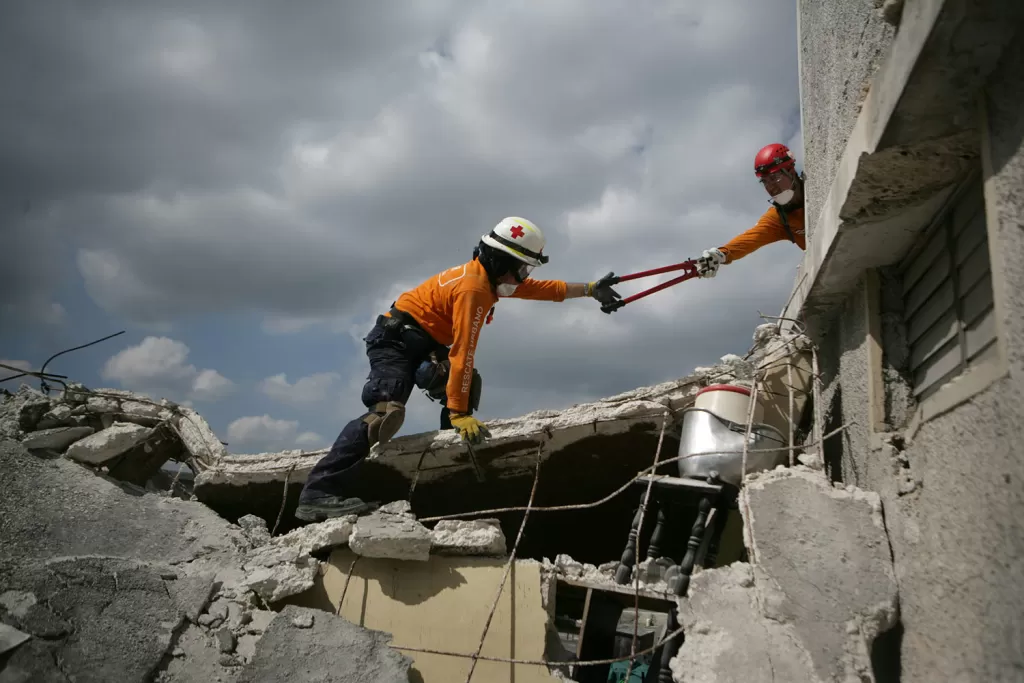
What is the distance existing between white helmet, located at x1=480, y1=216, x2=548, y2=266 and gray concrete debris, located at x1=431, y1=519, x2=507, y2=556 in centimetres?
200

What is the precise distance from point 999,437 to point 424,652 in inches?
108

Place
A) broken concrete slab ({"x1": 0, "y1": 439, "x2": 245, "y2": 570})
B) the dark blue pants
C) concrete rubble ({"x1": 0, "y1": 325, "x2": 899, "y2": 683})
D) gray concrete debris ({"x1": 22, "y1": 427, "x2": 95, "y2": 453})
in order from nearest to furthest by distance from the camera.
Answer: concrete rubble ({"x1": 0, "y1": 325, "x2": 899, "y2": 683}) → broken concrete slab ({"x1": 0, "y1": 439, "x2": 245, "y2": 570}) → the dark blue pants → gray concrete debris ({"x1": 22, "y1": 427, "x2": 95, "y2": 453})

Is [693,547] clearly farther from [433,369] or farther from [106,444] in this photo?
[106,444]

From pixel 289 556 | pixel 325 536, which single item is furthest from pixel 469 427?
pixel 289 556

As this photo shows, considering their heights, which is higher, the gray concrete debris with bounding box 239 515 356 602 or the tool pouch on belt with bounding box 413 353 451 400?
the tool pouch on belt with bounding box 413 353 451 400

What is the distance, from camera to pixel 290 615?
11.2ft

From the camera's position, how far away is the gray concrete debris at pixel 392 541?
374 cm

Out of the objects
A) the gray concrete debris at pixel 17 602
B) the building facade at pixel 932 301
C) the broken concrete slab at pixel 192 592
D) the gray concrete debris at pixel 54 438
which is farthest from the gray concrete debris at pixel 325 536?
the building facade at pixel 932 301

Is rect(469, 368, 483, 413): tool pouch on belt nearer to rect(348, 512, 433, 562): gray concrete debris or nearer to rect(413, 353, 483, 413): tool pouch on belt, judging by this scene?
rect(413, 353, 483, 413): tool pouch on belt

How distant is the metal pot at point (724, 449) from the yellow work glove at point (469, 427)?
130 centimetres

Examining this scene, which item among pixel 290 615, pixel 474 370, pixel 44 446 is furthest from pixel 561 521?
pixel 44 446

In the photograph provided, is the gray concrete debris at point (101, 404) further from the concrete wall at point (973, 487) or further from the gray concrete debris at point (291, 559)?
the concrete wall at point (973, 487)

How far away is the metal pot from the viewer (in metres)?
3.60

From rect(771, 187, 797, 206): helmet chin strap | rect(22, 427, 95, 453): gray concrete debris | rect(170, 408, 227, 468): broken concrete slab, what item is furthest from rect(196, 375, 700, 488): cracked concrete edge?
rect(771, 187, 797, 206): helmet chin strap
